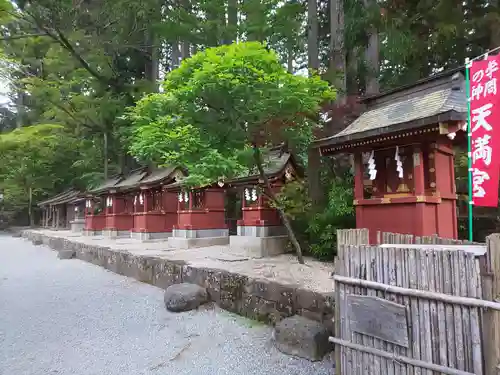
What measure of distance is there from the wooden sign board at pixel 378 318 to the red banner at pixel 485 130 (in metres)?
2.72

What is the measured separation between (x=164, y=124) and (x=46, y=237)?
19.7 meters

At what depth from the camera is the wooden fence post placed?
279cm

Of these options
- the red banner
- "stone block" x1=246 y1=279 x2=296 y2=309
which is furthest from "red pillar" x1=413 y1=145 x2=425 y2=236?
"stone block" x1=246 y1=279 x2=296 y2=309

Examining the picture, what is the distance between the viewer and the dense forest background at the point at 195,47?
11.2m

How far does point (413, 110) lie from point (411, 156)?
0.96m

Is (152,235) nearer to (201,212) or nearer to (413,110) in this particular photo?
(201,212)

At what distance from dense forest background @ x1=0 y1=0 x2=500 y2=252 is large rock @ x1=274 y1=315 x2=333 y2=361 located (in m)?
4.80

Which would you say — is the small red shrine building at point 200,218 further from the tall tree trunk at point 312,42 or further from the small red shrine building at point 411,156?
the small red shrine building at point 411,156

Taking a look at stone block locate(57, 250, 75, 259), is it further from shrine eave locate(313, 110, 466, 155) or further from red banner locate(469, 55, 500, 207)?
red banner locate(469, 55, 500, 207)

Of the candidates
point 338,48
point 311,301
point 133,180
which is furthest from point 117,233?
point 311,301

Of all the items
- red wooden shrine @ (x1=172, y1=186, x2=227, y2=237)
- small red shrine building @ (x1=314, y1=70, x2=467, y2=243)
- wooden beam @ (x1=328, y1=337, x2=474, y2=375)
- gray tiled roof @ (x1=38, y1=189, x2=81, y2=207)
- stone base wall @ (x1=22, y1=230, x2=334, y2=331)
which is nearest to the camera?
wooden beam @ (x1=328, y1=337, x2=474, y2=375)

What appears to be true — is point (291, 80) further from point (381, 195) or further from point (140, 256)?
point (140, 256)

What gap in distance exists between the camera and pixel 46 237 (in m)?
24.0

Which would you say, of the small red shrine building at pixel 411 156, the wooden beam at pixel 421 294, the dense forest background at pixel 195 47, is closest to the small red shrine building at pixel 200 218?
the dense forest background at pixel 195 47
